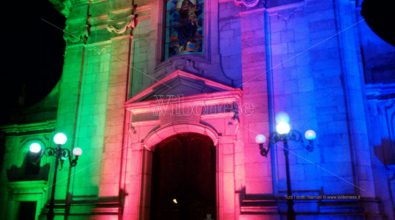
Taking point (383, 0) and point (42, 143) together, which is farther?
point (42, 143)

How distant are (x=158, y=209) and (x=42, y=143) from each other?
6955 mm

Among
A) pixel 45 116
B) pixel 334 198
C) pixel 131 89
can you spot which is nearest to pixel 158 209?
pixel 131 89

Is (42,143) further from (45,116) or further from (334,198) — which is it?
(334,198)

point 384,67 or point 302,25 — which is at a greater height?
point 302,25

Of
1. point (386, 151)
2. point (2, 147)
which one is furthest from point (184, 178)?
point (2, 147)

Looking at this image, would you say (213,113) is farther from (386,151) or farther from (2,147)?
(2,147)

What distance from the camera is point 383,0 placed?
1434 centimetres

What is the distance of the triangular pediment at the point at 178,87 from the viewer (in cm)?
1452

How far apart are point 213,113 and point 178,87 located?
1861mm

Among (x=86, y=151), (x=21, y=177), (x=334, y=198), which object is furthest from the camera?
(x=21, y=177)

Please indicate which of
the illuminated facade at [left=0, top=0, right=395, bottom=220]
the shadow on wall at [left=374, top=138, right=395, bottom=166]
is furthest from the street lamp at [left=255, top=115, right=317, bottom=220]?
the shadow on wall at [left=374, top=138, right=395, bottom=166]

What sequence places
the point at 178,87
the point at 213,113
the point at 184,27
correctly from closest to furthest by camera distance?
1. the point at 213,113
2. the point at 178,87
3. the point at 184,27

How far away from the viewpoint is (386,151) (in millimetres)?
12398

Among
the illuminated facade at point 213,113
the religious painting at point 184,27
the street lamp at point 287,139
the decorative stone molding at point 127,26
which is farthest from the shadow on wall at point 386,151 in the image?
the decorative stone molding at point 127,26
